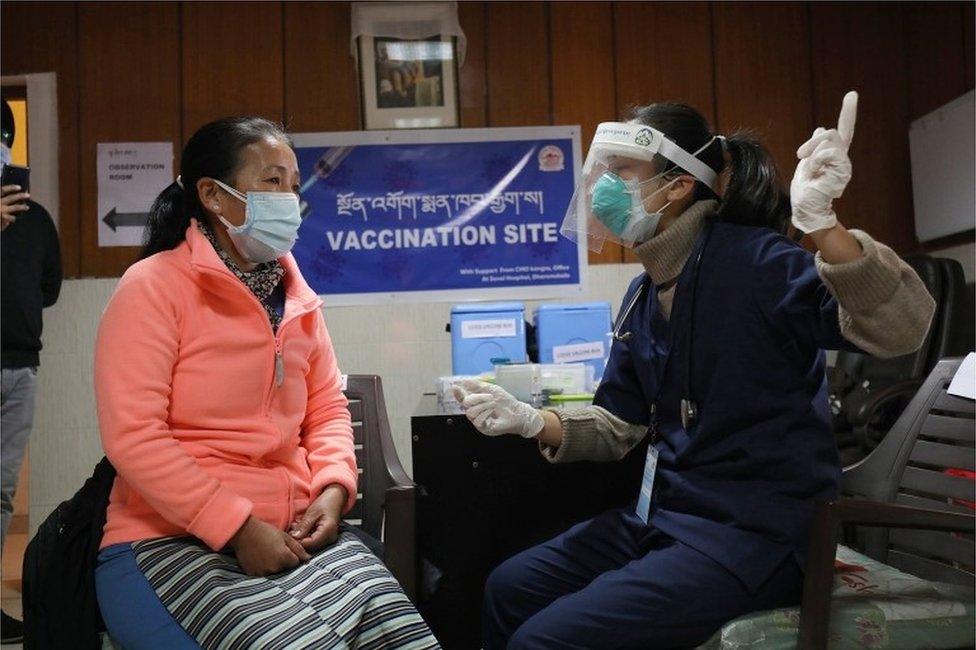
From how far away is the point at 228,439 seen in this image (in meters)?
1.47

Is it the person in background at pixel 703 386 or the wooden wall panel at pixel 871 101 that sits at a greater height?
the wooden wall panel at pixel 871 101

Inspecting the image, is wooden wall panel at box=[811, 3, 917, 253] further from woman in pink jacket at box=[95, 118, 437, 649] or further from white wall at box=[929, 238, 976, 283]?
woman in pink jacket at box=[95, 118, 437, 649]

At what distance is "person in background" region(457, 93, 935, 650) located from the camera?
125 cm

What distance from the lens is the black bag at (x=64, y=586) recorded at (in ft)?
4.42

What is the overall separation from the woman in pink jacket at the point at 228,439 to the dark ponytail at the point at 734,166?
792 mm

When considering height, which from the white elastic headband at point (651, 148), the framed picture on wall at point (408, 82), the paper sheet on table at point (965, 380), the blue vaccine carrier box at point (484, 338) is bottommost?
the paper sheet on table at point (965, 380)

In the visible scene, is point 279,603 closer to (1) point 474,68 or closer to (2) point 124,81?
(1) point 474,68

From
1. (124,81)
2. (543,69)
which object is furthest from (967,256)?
(124,81)

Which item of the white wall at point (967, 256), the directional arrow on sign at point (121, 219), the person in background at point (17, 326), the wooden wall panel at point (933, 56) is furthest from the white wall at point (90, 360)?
the wooden wall panel at point (933, 56)

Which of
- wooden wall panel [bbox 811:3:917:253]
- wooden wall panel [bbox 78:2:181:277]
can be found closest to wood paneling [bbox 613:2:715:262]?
A: wooden wall panel [bbox 811:3:917:253]

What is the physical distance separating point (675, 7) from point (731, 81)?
469 mm

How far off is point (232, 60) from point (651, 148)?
9.55ft

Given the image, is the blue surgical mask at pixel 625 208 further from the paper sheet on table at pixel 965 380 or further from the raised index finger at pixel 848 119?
the paper sheet on table at pixel 965 380

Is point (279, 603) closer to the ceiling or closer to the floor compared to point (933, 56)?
closer to the floor
